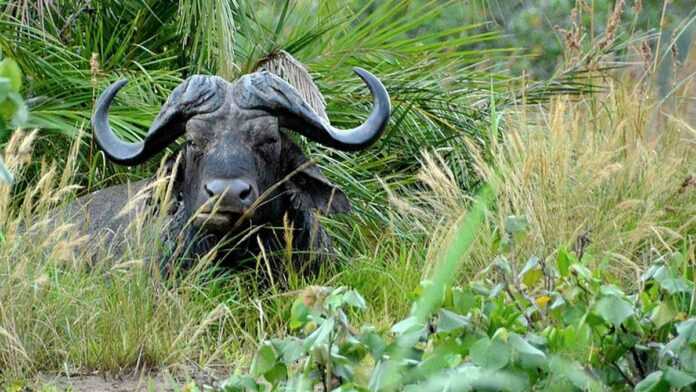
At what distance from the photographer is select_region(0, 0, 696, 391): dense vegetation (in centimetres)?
422

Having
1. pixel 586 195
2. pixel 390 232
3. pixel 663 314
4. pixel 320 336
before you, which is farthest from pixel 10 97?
pixel 390 232

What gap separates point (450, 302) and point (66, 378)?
6.92 ft

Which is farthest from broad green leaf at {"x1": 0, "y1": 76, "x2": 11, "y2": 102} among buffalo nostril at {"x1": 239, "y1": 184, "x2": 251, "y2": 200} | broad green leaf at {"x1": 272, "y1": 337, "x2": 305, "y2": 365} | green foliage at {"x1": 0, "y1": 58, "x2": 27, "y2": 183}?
buffalo nostril at {"x1": 239, "y1": 184, "x2": 251, "y2": 200}

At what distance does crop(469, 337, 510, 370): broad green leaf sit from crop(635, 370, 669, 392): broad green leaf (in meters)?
0.44

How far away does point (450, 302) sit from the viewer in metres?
4.45

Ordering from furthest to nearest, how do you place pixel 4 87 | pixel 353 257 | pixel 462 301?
pixel 353 257, pixel 462 301, pixel 4 87

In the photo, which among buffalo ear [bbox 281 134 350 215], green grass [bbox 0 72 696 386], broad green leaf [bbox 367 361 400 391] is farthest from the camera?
buffalo ear [bbox 281 134 350 215]

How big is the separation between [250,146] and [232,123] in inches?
6.3

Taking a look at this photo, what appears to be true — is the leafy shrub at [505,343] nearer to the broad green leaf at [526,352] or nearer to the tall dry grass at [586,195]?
the broad green leaf at [526,352]

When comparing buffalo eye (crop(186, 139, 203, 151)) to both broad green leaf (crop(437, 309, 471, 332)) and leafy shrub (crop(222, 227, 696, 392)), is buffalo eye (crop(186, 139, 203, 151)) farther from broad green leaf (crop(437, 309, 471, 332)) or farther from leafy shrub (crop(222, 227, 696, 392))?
broad green leaf (crop(437, 309, 471, 332))

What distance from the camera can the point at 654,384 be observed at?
4.16m

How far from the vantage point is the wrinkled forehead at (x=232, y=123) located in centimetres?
770

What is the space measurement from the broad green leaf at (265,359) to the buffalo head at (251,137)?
3145 millimetres

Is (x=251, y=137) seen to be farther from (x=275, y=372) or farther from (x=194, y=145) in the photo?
(x=275, y=372)
